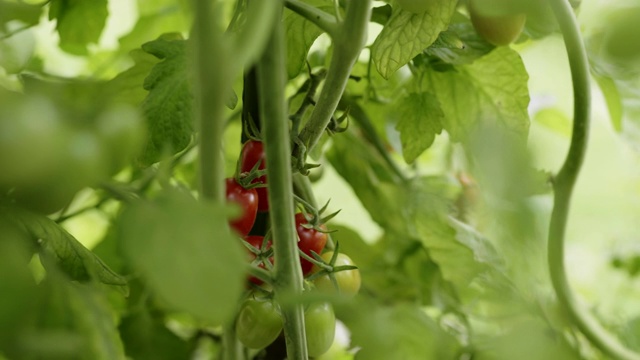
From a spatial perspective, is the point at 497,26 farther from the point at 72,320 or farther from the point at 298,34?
the point at 72,320

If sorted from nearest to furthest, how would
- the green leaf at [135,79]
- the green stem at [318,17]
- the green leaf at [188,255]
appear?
the green leaf at [188,255]
the green stem at [318,17]
the green leaf at [135,79]

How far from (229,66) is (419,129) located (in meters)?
0.24

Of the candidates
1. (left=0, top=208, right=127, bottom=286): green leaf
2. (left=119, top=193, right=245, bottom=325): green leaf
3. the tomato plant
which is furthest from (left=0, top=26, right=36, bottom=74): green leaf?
(left=119, top=193, right=245, bottom=325): green leaf

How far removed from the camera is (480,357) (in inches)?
13.8

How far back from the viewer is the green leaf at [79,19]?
392 millimetres

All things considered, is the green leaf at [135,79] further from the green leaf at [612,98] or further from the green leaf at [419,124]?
the green leaf at [612,98]

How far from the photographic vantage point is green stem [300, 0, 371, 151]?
237mm

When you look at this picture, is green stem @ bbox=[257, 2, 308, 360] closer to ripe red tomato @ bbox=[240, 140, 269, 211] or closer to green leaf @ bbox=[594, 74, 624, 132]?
ripe red tomato @ bbox=[240, 140, 269, 211]

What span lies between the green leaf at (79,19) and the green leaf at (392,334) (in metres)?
0.23

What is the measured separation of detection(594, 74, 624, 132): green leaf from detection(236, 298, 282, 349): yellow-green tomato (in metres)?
0.25

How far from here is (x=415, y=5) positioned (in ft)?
0.97

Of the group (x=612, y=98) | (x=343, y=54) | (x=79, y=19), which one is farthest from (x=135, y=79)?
(x=612, y=98)

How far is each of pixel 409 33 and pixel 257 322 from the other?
0.14 metres

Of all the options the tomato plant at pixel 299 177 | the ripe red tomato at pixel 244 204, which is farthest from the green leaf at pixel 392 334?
the ripe red tomato at pixel 244 204
